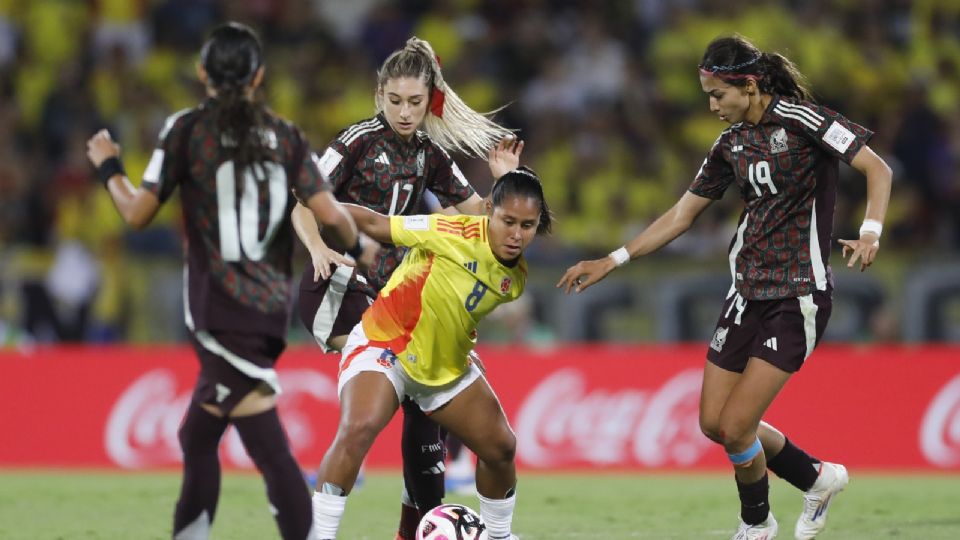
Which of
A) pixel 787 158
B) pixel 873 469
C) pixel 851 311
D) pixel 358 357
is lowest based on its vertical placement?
pixel 873 469

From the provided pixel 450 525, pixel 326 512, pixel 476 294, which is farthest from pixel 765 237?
pixel 326 512

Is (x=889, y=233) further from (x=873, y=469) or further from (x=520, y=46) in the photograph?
(x=520, y=46)

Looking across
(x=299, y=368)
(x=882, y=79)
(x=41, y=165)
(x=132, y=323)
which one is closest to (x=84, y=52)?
(x=41, y=165)

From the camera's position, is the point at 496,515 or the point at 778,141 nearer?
the point at 496,515

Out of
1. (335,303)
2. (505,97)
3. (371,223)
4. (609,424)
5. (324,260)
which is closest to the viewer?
(371,223)

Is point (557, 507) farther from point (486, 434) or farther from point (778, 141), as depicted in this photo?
point (778, 141)

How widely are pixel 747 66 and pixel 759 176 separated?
52 cm

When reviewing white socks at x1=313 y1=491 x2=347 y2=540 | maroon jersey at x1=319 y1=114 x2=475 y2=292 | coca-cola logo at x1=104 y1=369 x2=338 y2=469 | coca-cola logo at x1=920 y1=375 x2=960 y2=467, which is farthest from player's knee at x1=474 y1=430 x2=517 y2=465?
coca-cola logo at x1=920 y1=375 x2=960 y2=467

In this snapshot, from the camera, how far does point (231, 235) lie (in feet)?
16.7

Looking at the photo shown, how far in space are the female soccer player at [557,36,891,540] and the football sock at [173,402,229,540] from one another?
2.00 m

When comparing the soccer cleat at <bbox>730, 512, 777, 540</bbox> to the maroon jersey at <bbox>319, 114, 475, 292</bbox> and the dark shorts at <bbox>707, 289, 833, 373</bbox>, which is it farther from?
the maroon jersey at <bbox>319, 114, 475, 292</bbox>

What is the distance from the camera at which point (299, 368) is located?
37.2ft

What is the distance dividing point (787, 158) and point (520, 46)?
896 cm

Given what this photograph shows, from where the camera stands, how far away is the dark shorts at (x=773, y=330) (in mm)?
6598
